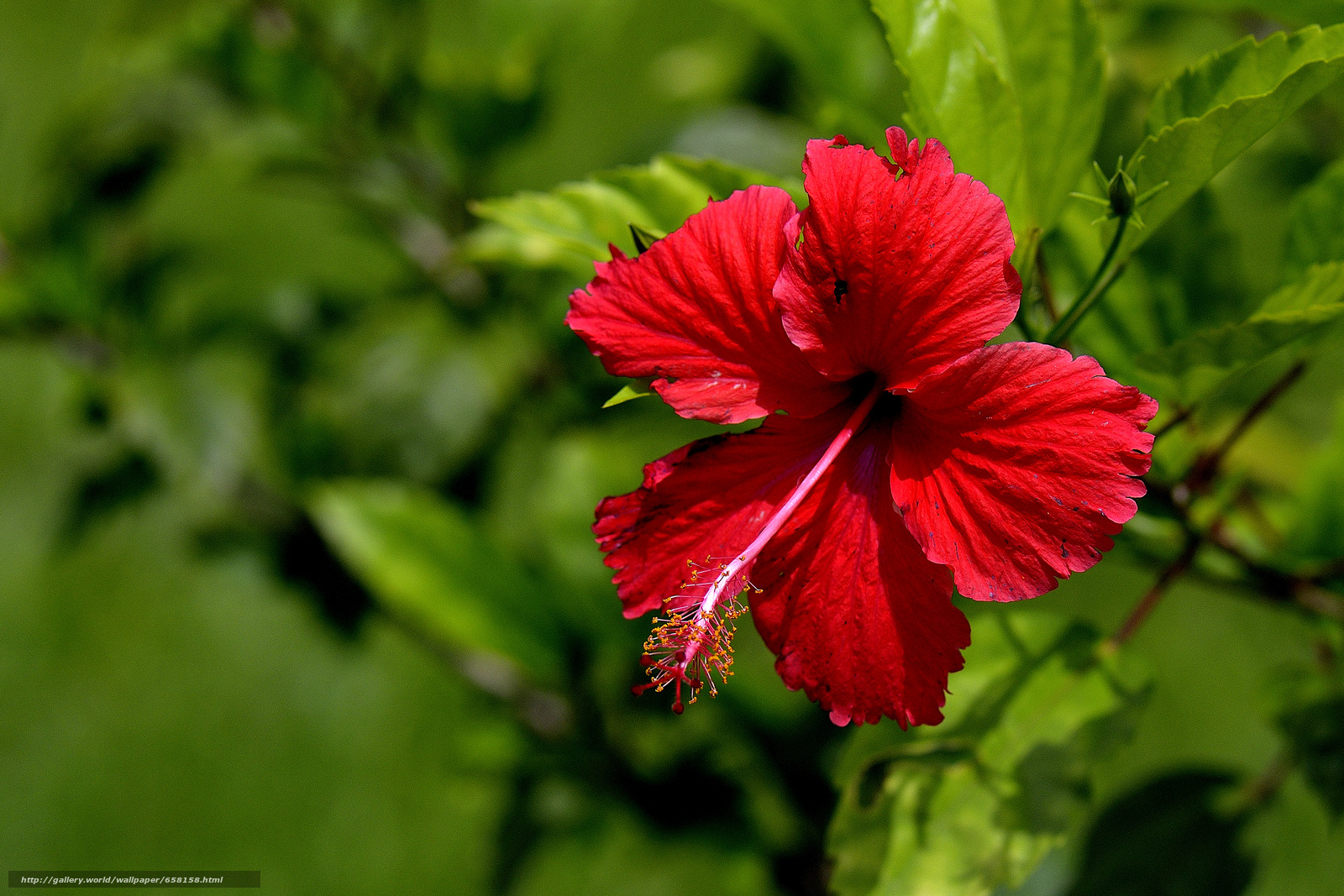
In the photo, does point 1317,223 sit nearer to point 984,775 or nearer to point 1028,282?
point 1028,282

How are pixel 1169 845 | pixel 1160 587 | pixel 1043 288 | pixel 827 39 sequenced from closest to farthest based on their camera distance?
pixel 1043 288, pixel 1160 587, pixel 827 39, pixel 1169 845

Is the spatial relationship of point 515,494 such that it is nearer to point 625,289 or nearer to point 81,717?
point 81,717

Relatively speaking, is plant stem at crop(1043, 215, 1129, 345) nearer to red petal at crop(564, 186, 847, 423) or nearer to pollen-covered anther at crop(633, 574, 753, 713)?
red petal at crop(564, 186, 847, 423)

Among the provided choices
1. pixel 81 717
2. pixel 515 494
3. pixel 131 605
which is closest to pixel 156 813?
pixel 81 717

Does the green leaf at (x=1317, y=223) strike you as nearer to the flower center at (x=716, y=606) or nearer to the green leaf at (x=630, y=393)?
the flower center at (x=716, y=606)

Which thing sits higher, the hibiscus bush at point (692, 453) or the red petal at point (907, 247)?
the red petal at point (907, 247)

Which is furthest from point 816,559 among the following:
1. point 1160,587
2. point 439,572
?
point 439,572

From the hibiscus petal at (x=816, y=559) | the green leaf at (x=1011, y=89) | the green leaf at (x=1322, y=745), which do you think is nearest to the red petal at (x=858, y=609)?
the hibiscus petal at (x=816, y=559)

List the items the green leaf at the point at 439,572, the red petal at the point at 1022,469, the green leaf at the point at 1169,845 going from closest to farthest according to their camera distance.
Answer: the red petal at the point at 1022,469
the green leaf at the point at 1169,845
the green leaf at the point at 439,572
